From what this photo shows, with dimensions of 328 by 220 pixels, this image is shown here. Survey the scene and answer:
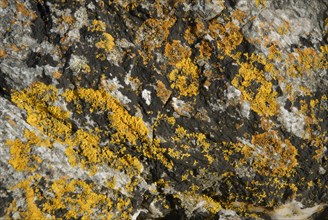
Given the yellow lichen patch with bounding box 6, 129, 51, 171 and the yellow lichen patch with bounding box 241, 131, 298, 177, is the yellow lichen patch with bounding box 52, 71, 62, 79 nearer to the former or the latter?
the yellow lichen patch with bounding box 6, 129, 51, 171

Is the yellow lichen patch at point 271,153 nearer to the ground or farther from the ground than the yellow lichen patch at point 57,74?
farther from the ground

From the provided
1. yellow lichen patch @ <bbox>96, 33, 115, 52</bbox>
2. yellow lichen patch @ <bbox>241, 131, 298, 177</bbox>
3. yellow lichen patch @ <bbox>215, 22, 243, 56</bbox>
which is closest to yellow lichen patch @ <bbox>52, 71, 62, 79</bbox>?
yellow lichen patch @ <bbox>96, 33, 115, 52</bbox>

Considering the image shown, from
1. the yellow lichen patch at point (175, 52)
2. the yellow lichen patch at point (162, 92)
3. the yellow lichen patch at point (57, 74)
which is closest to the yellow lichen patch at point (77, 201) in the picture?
the yellow lichen patch at point (57, 74)

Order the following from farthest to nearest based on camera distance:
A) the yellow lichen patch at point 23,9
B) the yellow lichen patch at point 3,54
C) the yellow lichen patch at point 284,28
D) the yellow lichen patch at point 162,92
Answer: the yellow lichen patch at point 284,28 → the yellow lichen patch at point 162,92 → the yellow lichen patch at point 23,9 → the yellow lichen patch at point 3,54

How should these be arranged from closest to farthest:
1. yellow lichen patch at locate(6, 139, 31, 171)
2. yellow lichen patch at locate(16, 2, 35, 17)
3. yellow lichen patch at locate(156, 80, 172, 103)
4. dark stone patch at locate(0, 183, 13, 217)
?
dark stone patch at locate(0, 183, 13, 217), yellow lichen patch at locate(6, 139, 31, 171), yellow lichen patch at locate(16, 2, 35, 17), yellow lichen patch at locate(156, 80, 172, 103)

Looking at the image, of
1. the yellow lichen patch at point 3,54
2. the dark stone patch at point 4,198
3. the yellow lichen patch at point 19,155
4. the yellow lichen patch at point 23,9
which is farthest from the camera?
the yellow lichen patch at point 23,9

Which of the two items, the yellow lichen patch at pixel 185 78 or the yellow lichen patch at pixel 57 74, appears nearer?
the yellow lichen patch at pixel 57 74

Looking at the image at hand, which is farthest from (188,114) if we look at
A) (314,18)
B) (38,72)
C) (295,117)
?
(314,18)

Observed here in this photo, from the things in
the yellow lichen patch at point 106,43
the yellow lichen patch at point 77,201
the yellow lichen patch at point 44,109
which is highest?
the yellow lichen patch at point 106,43

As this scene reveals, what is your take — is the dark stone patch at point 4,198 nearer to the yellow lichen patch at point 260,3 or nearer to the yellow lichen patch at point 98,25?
the yellow lichen patch at point 98,25
